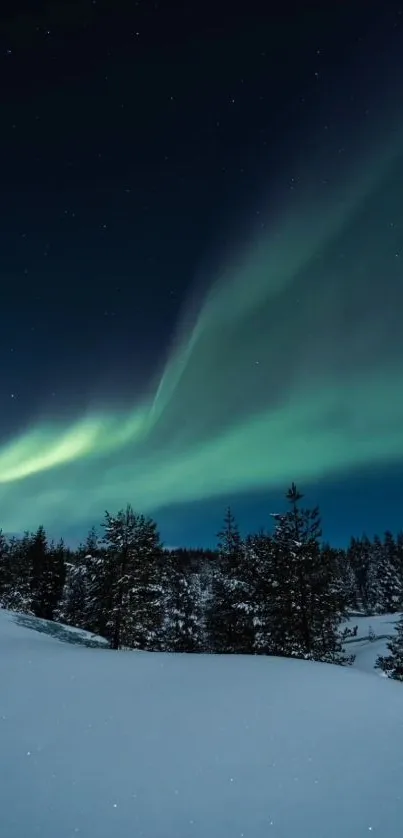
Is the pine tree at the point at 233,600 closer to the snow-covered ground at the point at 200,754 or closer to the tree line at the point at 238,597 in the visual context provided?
the tree line at the point at 238,597

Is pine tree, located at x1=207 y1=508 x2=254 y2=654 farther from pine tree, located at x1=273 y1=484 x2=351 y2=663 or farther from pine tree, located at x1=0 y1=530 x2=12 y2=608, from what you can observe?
pine tree, located at x1=0 y1=530 x2=12 y2=608

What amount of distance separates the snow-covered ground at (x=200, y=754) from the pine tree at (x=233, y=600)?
17810 mm

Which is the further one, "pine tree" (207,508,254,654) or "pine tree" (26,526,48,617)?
"pine tree" (26,526,48,617)

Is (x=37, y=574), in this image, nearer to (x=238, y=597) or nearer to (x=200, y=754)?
(x=238, y=597)

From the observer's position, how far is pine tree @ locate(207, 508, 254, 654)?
83.3 feet

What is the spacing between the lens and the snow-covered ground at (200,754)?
415cm

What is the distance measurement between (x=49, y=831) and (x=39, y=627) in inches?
748

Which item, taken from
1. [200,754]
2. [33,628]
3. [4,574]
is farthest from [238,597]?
[4,574]

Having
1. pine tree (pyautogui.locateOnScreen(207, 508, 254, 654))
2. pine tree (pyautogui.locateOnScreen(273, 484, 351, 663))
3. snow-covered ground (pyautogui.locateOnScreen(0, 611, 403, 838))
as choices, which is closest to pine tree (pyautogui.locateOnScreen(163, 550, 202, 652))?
pine tree (pyautogui.locateOnScreen(207, 508, 254, 654))

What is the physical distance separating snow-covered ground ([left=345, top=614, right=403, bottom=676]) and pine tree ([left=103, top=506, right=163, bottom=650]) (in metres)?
16.4

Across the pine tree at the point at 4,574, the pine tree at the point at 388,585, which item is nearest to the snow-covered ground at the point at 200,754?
the pine tree at the point at 4,574

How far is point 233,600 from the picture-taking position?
2595cm

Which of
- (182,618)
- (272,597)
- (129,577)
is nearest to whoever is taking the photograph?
(272,597)

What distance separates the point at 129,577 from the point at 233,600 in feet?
21.3
